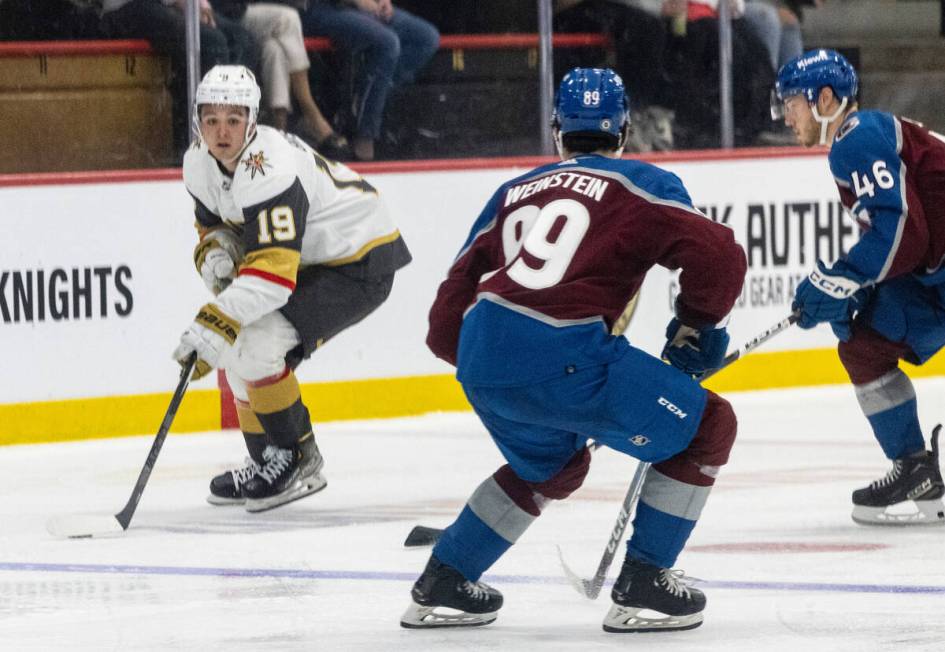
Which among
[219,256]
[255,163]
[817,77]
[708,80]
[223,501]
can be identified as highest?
[817,77]

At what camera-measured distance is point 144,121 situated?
694cm

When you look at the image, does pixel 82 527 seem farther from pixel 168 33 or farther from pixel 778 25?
pixel 778 25

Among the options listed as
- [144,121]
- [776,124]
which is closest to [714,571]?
[144,121]

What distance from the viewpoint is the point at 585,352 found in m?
3.47

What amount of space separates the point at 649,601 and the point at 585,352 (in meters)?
0.48

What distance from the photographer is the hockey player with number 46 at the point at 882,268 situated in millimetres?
4551

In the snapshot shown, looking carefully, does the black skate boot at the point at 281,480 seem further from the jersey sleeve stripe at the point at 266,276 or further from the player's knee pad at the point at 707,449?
the player's knee pad at the point at 707,449

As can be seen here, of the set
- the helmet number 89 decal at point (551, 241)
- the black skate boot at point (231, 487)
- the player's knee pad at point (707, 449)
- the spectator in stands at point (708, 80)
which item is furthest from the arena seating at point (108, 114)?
the player's knee pad at point (707, 449)

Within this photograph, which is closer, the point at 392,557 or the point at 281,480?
the point at 392,557

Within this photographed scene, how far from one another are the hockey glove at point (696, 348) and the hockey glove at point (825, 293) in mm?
928

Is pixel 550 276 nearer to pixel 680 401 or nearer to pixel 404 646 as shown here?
pixel 680 401

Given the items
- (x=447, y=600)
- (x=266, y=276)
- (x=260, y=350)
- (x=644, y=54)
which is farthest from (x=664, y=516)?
(x=644, y=54)

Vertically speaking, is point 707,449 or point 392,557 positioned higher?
point 707,449

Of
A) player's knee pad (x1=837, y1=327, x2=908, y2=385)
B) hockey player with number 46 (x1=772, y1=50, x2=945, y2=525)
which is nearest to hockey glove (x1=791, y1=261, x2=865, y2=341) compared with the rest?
hockey player with number 46 (x1=772, y1=50, x2=945, y2=525)
